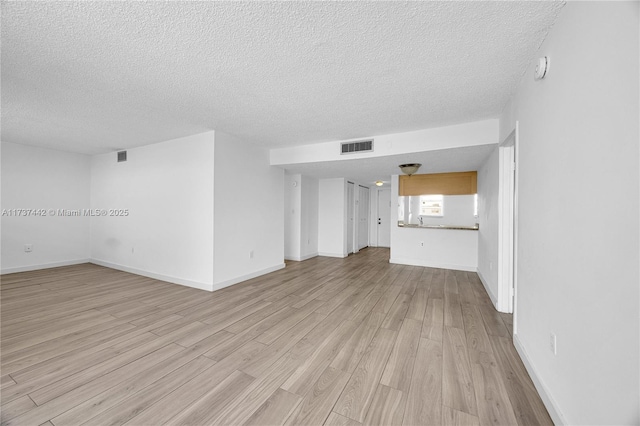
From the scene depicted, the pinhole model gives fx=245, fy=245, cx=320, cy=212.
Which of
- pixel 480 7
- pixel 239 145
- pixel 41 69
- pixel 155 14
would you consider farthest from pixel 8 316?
pixel 480 7

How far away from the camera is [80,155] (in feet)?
19.0

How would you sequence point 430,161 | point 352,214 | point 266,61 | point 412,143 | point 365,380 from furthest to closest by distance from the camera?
point 352,214
point 430,161
point 412,143
point 266,61
point 365,380

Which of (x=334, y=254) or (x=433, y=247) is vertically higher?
(x=433, y=247)

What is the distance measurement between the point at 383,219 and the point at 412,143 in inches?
212

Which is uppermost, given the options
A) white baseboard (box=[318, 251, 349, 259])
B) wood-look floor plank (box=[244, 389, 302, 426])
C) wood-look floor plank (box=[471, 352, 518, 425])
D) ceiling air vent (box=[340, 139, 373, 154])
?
ceiling air vent (box=[340, 139, 373, 154])

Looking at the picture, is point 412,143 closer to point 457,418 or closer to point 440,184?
point 440,184

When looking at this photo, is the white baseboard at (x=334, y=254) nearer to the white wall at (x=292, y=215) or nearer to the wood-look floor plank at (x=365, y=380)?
the white wall at (x=292, y=215)

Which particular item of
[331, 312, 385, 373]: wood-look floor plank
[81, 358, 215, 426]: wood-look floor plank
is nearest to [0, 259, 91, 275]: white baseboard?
[81, 358, 215, 426]: wood-look floor plank

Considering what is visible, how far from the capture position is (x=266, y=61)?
2.03m

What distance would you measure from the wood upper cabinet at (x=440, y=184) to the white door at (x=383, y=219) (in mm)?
2800

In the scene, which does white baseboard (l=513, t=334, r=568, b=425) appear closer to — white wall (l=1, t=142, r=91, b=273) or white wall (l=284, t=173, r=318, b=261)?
white wall (l=284, t=173, r=318, b=261)

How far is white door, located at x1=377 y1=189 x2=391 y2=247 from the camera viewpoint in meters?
8.86

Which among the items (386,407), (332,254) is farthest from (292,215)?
(386,407)

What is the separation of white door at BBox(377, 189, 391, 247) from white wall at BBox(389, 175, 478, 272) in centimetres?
263
